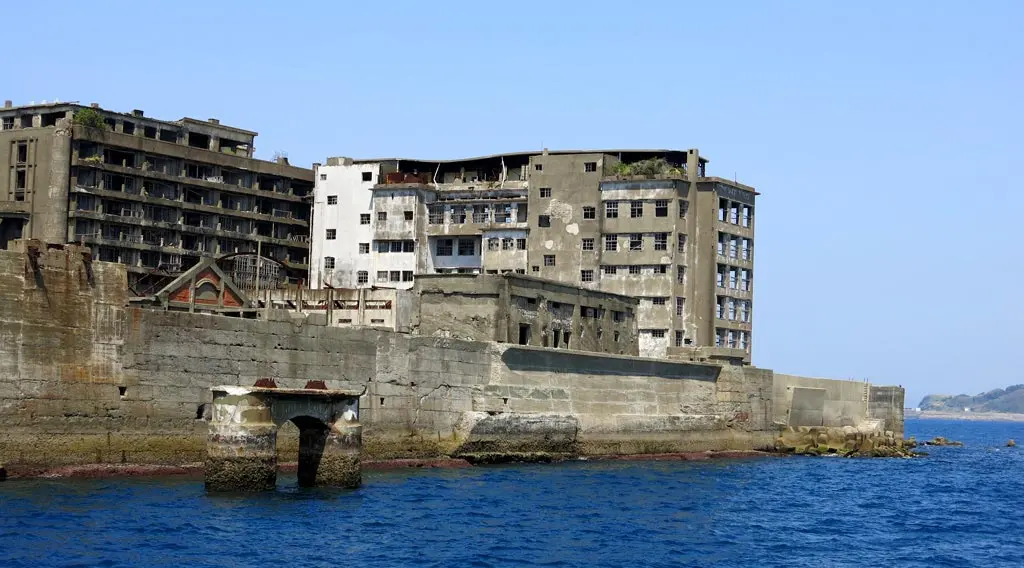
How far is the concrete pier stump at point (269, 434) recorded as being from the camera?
3975 cm

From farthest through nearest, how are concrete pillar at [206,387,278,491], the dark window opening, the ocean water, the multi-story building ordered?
the multi-story building, the dark window opening, concrete pillar at [206,387,278,491], the ocean water

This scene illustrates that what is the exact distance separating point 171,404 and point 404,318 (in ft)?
100

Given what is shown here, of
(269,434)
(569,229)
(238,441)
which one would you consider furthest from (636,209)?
(238,441)

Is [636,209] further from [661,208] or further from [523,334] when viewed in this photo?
[523,334]

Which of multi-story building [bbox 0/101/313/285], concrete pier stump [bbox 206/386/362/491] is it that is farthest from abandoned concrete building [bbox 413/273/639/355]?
multi-story building [bbox 0/101/313/285]

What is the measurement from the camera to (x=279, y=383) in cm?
5116

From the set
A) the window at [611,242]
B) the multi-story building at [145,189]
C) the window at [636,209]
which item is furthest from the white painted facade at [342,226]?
the window at [636,209]

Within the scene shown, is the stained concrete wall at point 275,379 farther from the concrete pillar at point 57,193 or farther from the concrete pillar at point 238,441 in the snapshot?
the concrete pillar at point 57,193

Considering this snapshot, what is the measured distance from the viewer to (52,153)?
90875 millimetres

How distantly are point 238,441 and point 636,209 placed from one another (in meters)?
55.1

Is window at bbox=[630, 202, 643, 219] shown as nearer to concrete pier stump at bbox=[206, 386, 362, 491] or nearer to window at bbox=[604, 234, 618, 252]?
window at bbox=[604, 234, 618, 252]

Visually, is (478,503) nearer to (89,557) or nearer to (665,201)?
A: (89,557)

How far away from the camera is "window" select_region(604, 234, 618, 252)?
9169 cm

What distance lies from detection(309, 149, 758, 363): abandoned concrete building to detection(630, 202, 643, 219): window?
0.07 meters
